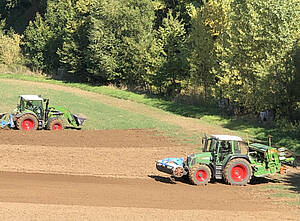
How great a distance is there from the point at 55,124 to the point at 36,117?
1311mm

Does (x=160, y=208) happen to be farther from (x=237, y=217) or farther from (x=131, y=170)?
(x=131, y=170)

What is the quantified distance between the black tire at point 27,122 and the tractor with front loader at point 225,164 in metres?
13.7

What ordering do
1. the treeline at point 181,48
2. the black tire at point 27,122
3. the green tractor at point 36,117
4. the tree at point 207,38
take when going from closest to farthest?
the black tire at point 27,122, the green tractor at point 36,117, the treeline at point 181,48, the tree at point 207,38

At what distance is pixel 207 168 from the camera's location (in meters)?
21.9

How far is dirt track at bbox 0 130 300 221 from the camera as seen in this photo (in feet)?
57.2

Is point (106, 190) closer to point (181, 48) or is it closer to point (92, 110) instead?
point (92, 110)

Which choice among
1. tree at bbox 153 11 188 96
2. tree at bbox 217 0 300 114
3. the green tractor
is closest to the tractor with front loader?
the green tractor

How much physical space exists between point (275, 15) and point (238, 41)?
12.8ft

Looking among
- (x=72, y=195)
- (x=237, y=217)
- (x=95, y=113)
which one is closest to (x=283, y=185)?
(x=237, y=217)

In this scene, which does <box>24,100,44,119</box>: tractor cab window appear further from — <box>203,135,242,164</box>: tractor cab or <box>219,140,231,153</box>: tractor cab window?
<box>219,140,231,153</box>: tractor cab window

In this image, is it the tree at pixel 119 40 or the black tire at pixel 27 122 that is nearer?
the black tire at pixel 27 122

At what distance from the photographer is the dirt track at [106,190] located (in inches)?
687

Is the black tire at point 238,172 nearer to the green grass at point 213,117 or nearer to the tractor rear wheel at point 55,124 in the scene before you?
the green grass at point 213,117

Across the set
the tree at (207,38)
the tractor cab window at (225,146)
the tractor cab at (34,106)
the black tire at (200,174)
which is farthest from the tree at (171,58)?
the black tire at (200,174)
